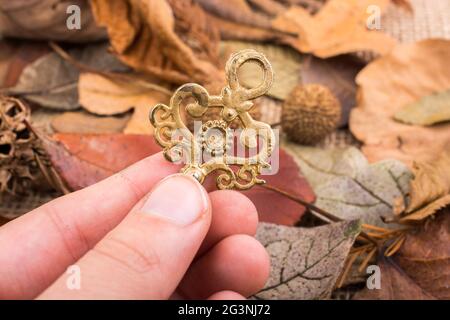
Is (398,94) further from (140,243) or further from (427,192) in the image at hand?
(140,243)

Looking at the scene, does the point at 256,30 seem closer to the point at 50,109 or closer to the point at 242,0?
the point at 242,0

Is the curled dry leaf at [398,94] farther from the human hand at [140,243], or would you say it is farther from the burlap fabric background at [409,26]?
the human hand at [140,243]

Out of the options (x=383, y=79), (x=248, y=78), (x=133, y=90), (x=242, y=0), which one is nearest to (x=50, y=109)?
(x=133, y=90)

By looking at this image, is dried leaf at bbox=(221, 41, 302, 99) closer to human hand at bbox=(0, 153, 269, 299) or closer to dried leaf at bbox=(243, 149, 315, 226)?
dried leaf at bbox=(243, 149, 315, 226)

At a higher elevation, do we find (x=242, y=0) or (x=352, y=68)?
(x=242, y=0)

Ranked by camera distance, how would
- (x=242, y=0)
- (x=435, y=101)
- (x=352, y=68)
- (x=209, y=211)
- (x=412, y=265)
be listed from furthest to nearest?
1. (x=242, y=0)
2. (x=352, y=68)
3. (x=435, y=101)
4. (x=412, y=265)
5. (x=209, y=211)

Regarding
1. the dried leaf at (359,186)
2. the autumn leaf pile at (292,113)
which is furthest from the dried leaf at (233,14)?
the dried leaf at (359,186)

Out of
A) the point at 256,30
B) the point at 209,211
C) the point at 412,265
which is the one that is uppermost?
the point at 256,30

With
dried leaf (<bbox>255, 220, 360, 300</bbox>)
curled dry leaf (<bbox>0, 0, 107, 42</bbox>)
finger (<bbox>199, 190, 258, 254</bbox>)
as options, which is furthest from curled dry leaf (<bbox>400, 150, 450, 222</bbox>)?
curled dry leaf (<bbox>0, 0, 107, 42</bbox>)
